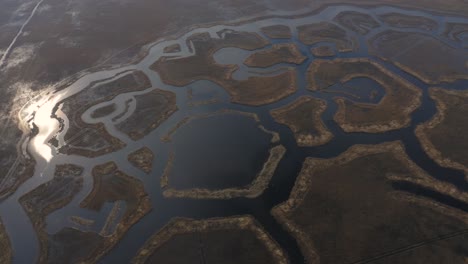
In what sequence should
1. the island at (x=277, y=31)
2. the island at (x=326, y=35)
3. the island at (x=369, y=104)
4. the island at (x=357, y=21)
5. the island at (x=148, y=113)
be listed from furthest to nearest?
the island at (x=357, y=21) < the island at (x=277, y=31) < the island at (x=326, y=35) < the island at (x=148, y=113) < the island at (x=369, y=104)

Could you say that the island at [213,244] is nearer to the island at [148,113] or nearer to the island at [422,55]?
the island at [148,113]

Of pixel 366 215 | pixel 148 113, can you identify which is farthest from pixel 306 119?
pixel 148 113

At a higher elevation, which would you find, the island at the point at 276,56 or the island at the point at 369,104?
the island at the point at 276,56

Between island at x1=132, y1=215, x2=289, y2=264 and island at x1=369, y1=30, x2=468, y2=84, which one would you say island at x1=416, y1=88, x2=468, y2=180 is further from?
island at x1=132, y1=215, x2=289, y2=264

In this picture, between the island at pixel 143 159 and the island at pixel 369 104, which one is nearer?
the island at pixel 143 159

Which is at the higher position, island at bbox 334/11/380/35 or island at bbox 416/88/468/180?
island at bbox 334/11/380/35

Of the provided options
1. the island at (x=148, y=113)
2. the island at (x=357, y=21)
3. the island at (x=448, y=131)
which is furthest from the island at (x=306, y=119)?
the island at (x=357, y=21)

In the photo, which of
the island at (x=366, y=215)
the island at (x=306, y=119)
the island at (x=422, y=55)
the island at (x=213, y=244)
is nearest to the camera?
the island at (x=366, y=215)

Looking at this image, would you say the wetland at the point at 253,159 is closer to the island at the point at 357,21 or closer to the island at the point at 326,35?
the island at the point at 326,35

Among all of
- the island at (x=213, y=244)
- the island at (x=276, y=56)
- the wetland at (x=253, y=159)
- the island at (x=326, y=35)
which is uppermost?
the island at (x=326, y=35)

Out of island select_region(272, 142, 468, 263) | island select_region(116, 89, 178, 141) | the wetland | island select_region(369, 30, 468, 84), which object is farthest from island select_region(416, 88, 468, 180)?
island select_region(116, 89, 178, 141)

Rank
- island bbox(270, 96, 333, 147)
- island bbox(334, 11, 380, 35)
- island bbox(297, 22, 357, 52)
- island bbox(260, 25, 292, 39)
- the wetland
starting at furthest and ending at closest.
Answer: island bbox(334, 11, 380, 35) < island bbox(260, 25, 292, 39) < island bbox(297, 22, 357, 52) < island bbox(270, 96, 333, 147) < the wetland

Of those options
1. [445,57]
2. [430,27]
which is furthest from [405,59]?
[430,27]
